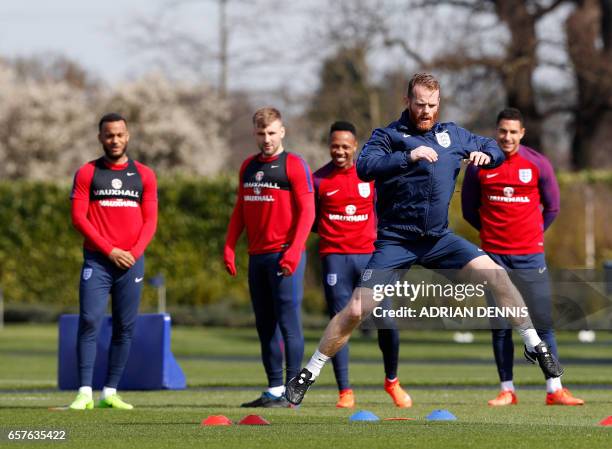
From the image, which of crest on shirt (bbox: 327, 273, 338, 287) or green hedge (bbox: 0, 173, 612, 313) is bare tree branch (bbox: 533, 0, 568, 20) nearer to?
green hedge (bbox: 0, 173, 612, 313)

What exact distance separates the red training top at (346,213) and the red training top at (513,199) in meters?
0.90

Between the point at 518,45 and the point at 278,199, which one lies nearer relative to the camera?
the point at 278,199

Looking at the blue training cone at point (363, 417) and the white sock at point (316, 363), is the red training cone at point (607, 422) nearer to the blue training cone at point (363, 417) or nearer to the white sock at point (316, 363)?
the blue training cone at point (363, 417)

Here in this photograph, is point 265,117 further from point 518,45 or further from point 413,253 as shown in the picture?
point 518,45

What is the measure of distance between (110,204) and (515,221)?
11.4 ft

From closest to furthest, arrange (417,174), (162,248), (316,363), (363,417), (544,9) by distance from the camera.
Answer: (417,174) < (316,363) < (363,417) < (162,248) < (544,9)

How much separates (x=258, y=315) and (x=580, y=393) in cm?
335

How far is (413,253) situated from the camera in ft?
31.7

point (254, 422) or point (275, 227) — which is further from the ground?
point (275, 227)

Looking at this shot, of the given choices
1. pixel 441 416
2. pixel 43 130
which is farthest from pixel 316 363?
pixel 43 130

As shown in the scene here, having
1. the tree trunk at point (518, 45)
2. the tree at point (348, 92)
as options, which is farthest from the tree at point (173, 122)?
the tree trunk at point (518, 45)

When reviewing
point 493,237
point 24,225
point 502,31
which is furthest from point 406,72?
point 493,237

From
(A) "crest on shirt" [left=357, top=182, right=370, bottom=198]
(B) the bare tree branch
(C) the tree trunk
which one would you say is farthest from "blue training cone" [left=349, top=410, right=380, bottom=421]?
(B) the bare tree branch

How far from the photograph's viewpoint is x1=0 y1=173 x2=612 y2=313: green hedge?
110ft
